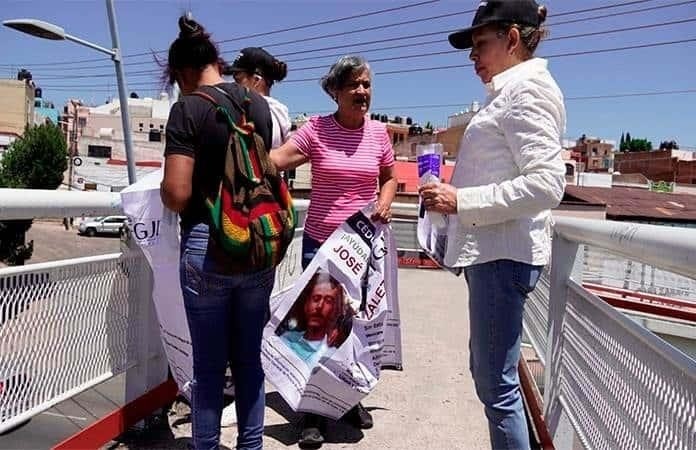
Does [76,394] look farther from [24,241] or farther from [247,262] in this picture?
[247,262]

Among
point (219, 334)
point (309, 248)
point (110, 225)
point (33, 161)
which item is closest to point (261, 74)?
point (309, 248)

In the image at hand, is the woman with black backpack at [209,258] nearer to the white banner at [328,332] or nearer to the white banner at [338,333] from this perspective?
the white banner at [338,333]

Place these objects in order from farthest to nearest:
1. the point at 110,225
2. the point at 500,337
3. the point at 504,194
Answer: the point at 110,225
the point at 500,337
the point at 504,194

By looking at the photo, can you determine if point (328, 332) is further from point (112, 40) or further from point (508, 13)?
point (112, 40)

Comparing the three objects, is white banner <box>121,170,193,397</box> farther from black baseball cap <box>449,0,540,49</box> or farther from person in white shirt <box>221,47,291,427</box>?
black baseball cap <box>449,0,540,49</box>

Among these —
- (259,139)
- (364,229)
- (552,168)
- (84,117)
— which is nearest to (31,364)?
(259,139)

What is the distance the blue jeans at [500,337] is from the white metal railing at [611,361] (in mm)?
265

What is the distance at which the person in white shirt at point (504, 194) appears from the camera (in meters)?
1.86

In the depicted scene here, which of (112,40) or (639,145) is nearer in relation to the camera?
(112,40)

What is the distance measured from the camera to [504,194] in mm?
1871

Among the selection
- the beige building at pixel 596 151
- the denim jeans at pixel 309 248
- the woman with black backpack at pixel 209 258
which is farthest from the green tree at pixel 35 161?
the beige building at pixel 596 151

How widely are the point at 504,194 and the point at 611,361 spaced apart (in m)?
0.61

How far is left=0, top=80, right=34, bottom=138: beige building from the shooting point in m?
61.0

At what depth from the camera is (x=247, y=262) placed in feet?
7.09
